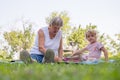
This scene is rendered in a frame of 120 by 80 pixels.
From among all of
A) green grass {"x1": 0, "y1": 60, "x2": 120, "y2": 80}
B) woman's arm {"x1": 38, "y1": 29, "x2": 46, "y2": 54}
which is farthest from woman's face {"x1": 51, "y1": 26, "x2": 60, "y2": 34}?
green grass {"x1": 0, "y1": 60, "x2": 120, "y2": 80}

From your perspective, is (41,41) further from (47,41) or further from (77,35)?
(77,35)

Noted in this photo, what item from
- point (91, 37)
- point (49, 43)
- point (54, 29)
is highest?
point (54, 29)

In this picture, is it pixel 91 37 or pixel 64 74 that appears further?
pixel 91 37

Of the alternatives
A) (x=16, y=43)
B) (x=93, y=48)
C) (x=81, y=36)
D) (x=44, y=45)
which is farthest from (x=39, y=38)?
(x=16, y=43)

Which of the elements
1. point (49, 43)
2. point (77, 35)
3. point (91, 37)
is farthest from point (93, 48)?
point (77, 35)

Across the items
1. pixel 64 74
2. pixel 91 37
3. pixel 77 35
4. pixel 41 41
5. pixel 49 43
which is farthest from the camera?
pixel 77 35

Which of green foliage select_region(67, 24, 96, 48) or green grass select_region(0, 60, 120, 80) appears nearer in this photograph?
green grass select_region(0, 60, 120, 80)

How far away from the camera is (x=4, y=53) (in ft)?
143

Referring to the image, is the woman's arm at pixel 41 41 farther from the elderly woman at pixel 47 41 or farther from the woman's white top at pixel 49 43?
the woman's white top at pixel 49 43

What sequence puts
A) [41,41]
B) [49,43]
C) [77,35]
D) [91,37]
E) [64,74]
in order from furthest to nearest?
[77,35] < [91,37] < [49,43] < [41,41] < [64,74]

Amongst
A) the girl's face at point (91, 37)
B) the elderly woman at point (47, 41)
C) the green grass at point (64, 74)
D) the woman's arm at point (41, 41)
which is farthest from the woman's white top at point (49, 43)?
the green grass at point (64, 74)

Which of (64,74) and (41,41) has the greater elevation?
(41,41)

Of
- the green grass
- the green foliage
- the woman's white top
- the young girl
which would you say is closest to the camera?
the green grass

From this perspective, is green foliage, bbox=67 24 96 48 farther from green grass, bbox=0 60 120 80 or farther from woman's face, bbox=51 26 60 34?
green grass, bbox=0 60 120 80
